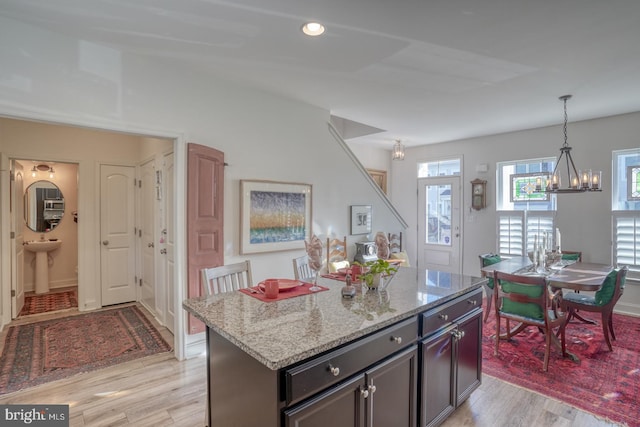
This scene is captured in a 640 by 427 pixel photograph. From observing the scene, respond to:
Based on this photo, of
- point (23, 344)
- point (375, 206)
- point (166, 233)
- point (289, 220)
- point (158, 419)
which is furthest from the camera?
point (375, 206)

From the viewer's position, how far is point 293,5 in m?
2.09

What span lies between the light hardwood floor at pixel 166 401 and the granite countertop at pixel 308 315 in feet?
3.10

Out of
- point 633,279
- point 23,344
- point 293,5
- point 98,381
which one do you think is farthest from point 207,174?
point 633,279

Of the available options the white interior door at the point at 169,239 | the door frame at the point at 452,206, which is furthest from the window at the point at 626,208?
the white interior door at the point at 169,239

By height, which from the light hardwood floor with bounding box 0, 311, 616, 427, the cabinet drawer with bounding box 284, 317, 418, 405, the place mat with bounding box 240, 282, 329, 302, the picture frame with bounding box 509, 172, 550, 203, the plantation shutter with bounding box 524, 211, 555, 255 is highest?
the picture frame with bounding box 509, 172, 550, 203

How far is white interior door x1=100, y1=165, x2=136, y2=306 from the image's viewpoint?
15.5 ft

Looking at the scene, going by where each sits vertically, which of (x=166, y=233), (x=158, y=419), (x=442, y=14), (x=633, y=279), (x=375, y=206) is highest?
(x=442, y=14)

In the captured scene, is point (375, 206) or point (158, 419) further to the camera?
point (375, 206)

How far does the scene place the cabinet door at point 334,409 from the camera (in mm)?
1302

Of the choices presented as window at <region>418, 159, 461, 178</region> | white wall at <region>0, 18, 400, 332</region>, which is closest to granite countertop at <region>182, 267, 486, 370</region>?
white wall at <region>0, 18, 400, 332</region>

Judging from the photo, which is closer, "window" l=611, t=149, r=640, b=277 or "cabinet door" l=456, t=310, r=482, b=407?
"cabinet door" l=456, t=310, r=482, b=407

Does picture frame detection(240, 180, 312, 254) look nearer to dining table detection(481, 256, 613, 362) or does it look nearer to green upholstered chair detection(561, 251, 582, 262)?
dining table detection(481, 256, 613, 362)

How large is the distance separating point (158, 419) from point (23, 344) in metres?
2.23

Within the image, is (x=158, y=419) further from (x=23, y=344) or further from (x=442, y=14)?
(x=442, y=14)
